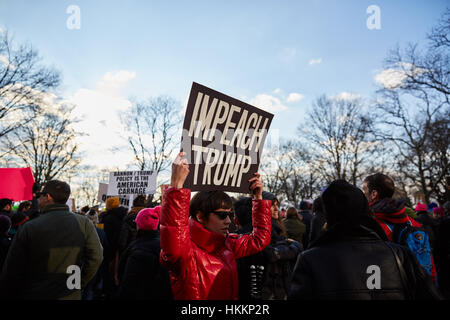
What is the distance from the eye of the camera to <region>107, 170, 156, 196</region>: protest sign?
10289 millimetres

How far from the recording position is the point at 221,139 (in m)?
2.58

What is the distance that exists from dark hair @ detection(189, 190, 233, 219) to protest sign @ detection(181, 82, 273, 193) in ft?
0.22

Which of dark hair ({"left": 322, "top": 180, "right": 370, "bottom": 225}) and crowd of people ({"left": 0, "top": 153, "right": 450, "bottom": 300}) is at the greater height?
dark hair ({"left": 322, "top": 180, "right": 370, "bottom": 225})

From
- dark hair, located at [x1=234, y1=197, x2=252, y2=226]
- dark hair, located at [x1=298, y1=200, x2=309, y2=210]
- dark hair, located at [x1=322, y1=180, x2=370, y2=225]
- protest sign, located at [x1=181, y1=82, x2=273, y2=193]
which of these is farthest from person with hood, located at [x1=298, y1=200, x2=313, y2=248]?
dark hair, located at [x1=322, y1=180, x2=370, y2=225]

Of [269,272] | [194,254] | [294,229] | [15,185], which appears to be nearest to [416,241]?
[269,272]

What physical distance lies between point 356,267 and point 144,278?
2.45 m

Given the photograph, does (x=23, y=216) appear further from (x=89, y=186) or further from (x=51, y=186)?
(x=89, y=186)

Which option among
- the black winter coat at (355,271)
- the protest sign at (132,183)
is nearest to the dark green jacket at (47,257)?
the black winter coat at (355,271)

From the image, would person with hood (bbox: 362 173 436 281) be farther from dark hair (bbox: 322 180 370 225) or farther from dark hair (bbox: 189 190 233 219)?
dark hair (bbox: 189 190 233 219)

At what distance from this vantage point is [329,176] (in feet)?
93.9

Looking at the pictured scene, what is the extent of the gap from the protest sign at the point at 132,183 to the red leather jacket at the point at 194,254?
26.9 feet

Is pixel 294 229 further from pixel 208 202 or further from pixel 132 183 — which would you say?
pixel 132 183
